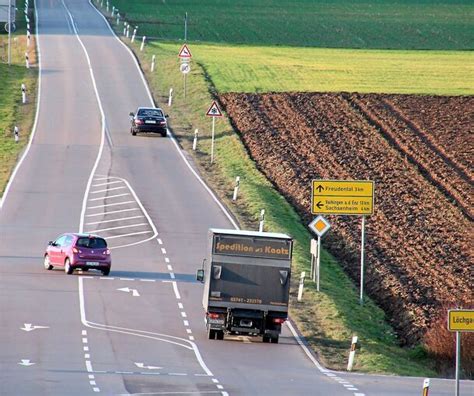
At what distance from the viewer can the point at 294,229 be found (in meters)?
49.5

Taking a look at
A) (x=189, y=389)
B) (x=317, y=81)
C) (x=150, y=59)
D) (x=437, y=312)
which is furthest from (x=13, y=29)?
(x=189, y=389)

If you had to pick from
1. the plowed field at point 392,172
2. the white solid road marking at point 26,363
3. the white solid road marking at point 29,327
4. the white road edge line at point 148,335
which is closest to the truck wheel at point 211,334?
the white road edge line at point 148,335

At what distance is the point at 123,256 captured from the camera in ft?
148

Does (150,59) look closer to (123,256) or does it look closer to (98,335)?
(123,256)

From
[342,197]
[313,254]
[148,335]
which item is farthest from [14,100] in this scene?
[148,335]

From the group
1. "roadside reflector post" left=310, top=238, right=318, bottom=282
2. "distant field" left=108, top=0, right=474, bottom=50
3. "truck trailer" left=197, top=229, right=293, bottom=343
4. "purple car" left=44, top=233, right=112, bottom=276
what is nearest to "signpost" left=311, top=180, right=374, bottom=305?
"roadside reflector post" left=310, top=238, right=318, bottom=282

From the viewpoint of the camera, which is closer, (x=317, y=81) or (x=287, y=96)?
(x=287, y=96)

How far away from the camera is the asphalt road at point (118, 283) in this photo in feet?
94.6

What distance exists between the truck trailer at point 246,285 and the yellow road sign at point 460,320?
10.6 metres

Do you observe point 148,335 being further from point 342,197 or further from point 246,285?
point 342,197

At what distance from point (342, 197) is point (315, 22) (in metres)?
70.6

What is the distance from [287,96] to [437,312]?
38.0 meters

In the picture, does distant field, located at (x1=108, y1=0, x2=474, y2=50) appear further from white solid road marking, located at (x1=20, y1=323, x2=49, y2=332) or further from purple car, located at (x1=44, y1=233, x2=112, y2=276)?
white solid road marking, located at (x1=20, y1=323, x2=49, y2=332)

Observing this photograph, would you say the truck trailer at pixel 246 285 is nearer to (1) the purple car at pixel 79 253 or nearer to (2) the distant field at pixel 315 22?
(1) the purple car at pixel 79 253
